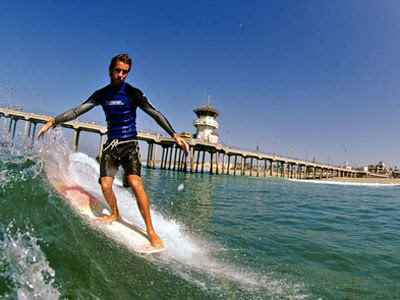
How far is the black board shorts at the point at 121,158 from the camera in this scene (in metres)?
3.09

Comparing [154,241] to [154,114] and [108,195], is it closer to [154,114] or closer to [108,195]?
[108,195]

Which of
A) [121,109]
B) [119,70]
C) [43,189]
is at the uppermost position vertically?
[119,70]

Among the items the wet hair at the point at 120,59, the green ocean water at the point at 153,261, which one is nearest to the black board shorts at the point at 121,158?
the green ocean water at the point at 153,261

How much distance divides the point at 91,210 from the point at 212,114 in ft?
155

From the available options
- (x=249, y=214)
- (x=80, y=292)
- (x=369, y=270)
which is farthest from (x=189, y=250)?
(x=249, y=214)

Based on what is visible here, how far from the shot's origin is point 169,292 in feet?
6.88

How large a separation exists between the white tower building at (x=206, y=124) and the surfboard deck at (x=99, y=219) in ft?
146

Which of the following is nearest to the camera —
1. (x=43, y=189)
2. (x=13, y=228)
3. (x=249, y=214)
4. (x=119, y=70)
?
(x=13, y=228)

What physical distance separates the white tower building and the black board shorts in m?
A: 44.6

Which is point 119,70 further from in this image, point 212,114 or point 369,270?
point 212,114

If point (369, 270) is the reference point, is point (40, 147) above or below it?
above

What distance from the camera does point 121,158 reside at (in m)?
3.12

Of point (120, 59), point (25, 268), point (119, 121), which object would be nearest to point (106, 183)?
point (119, 121)

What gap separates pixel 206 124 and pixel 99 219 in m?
45.6
